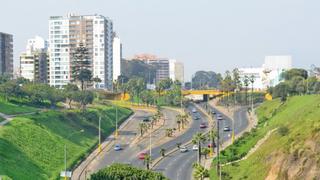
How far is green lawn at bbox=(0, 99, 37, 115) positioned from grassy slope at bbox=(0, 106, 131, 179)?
755 cm

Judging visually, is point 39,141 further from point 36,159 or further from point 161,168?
point 161,168

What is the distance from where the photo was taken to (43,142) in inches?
4722

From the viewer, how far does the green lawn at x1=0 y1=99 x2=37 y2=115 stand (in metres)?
143

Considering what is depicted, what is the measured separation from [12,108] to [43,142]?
33.0 metres

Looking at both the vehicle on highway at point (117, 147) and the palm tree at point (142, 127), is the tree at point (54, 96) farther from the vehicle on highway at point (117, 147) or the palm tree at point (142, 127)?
the vehicle on highway at point (117, 147)

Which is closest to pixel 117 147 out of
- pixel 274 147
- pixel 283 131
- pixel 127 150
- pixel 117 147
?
pixel 117 147

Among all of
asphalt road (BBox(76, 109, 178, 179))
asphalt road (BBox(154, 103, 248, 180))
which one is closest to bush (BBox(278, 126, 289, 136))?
asphalt road (BBox(154, 103, 248, 180))

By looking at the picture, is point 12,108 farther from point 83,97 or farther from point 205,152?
point 205,152

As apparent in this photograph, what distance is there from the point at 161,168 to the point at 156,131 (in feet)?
158

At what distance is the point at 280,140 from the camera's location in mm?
98625

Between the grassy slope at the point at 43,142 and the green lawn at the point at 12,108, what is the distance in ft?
24.8

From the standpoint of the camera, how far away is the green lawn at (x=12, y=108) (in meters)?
143

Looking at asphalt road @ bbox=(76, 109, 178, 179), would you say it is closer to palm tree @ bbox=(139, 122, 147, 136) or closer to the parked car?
the parked car

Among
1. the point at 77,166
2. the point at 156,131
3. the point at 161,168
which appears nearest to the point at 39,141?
the point at 77,166
